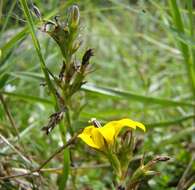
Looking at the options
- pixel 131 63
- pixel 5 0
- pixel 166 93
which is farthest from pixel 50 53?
pixel 131 63

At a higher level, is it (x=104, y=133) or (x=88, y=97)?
(x=104, y=133)

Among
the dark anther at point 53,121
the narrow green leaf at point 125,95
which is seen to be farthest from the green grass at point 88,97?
the dark anther at point 53,121

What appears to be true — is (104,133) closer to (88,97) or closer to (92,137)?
(92,137)

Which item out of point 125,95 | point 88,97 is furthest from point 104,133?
point 88,97

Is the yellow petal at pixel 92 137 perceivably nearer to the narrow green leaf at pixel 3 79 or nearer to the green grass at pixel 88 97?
the green grass at pixel 88 97

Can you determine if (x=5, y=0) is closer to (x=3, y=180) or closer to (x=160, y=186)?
(x=3, y=180)

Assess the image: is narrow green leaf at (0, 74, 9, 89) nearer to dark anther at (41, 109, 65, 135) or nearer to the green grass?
the green grass

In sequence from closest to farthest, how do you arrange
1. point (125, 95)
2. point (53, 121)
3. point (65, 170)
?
point (53, 121)
point (65, 170)
point (125, 95)
